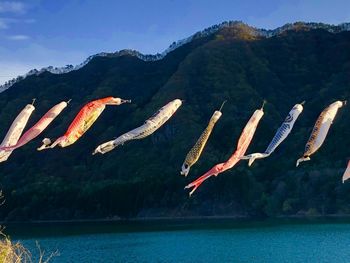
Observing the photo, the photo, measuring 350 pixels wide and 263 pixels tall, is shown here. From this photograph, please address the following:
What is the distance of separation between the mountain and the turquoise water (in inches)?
783

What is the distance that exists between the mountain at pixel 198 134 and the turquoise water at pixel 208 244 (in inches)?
783

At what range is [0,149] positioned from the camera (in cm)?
1126

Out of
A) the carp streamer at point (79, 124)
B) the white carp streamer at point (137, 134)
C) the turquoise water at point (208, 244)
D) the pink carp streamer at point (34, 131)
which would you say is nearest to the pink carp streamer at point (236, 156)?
the white carp streamer at point (137, 134)

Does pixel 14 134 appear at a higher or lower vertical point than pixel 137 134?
higher

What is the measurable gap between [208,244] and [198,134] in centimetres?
5739

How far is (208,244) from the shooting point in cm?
5981

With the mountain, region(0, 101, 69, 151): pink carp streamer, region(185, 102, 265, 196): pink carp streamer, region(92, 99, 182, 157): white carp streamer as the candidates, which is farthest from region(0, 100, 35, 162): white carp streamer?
the mountain

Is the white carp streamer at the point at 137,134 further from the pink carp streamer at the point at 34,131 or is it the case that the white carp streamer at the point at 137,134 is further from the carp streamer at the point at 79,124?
the pink carp streamer at the point at 34,131

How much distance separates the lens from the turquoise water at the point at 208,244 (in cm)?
4909

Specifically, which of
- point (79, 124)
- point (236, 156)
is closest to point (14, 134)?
point (79, 124)

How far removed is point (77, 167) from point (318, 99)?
178 ft

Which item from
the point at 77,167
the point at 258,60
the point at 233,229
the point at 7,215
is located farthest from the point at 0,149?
the point at 258,60

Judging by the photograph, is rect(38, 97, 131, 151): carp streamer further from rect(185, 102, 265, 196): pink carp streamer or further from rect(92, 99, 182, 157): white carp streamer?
rect(185, 102, 265, 196): pink carp streamer

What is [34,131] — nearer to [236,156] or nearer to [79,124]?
[79,124]
